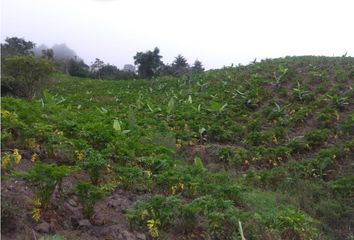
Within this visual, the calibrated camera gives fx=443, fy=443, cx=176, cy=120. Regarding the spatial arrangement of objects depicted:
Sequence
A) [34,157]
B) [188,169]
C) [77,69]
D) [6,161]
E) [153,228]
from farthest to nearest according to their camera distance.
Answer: [77,69] → [188,169] → [34,157] → [153,228] → [6,161]

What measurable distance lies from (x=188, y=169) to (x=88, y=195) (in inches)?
110

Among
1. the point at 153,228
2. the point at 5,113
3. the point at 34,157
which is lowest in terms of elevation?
the point at 153,228

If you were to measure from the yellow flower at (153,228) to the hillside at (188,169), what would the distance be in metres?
0.02

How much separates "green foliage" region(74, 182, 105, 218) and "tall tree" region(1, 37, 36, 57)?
137 feet

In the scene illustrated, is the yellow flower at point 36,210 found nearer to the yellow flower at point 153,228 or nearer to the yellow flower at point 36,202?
the yellow flower at point 36,202

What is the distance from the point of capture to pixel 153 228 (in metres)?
5.43

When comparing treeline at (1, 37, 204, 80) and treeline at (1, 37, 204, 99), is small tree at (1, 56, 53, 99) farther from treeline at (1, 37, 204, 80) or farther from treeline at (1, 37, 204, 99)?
treeline at (1, 37, 204, 80)

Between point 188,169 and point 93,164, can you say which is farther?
point 188,169

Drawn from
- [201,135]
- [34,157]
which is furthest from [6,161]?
[201,135]

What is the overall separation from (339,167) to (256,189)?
2.76 m

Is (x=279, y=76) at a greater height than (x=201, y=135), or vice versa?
(x=279, y=76)

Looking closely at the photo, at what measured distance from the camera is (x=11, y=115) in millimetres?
6516

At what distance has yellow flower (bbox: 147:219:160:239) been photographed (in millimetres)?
5371

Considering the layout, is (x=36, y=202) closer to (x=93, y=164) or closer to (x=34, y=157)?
(x=93, y=164)
